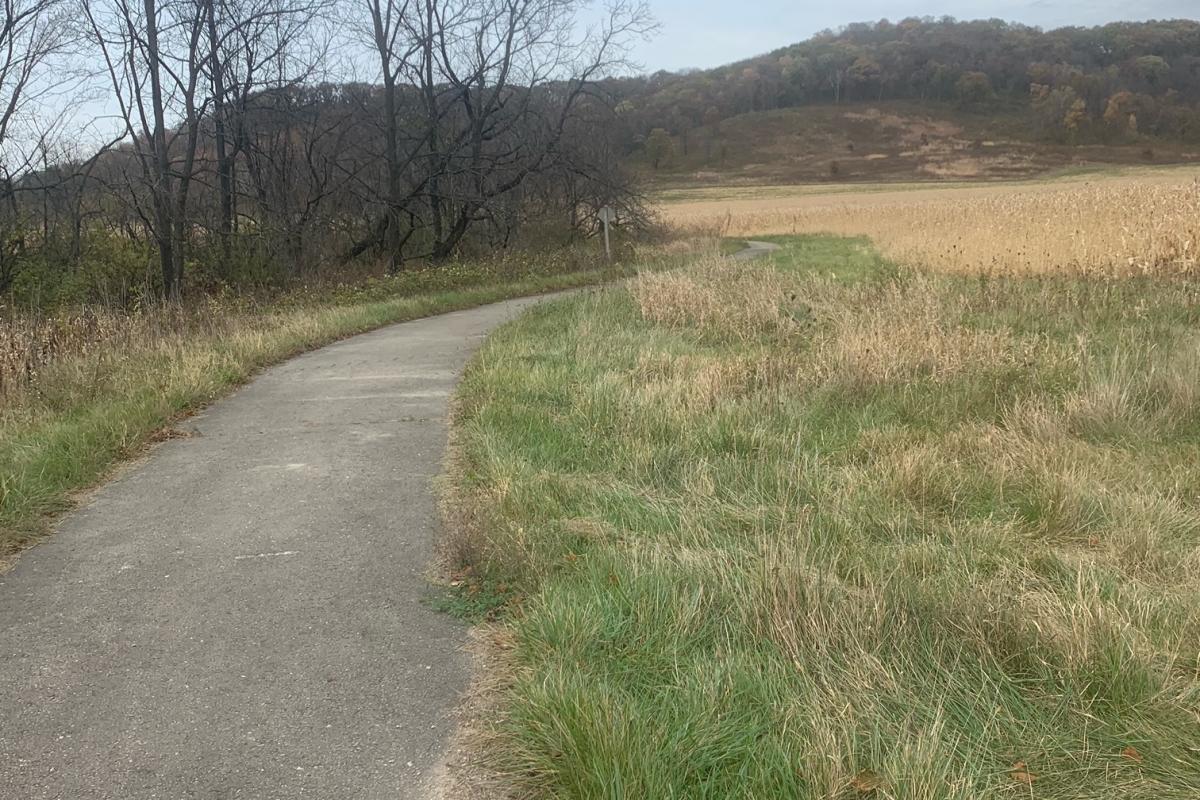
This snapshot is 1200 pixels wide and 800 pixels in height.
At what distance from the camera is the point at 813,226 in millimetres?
39969

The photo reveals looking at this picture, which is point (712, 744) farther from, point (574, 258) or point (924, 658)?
point (574, 258)

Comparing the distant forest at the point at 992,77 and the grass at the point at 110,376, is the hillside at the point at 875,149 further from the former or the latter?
the grass at the point at 110,376

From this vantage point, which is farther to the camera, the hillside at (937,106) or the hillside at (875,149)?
the hillside at (937,106)

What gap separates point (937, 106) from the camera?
152 metres

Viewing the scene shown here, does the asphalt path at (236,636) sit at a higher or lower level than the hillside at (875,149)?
lower

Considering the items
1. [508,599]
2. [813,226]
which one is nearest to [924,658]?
[508,599]

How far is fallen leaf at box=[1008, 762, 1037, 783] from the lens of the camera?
2.34 metres

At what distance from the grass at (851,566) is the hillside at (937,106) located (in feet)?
301

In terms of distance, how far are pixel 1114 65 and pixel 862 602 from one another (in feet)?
560

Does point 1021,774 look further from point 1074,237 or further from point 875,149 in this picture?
point 875,149

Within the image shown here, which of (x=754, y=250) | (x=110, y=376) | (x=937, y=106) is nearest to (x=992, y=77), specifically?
(x=937, y=106)

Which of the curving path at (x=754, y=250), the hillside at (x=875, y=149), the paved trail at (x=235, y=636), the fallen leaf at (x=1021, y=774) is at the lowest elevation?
the fallen leaf at (x=1021, y=774)

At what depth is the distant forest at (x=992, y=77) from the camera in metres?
126

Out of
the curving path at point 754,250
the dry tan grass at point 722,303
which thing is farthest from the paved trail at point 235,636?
the curving path at point 754,250
